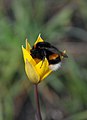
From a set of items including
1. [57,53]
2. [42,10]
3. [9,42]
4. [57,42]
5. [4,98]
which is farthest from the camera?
[42,10]

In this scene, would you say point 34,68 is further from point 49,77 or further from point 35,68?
point 49,77

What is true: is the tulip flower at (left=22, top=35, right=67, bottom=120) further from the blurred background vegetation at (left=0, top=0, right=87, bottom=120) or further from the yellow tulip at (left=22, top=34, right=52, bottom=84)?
the blurred background vegetation at (left=0, top=0, right=87, bottom=120)

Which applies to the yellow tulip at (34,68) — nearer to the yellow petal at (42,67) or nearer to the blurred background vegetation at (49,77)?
the yellow petal at (42,67)

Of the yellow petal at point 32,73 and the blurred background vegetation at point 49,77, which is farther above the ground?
the yellow petal at point 32,73

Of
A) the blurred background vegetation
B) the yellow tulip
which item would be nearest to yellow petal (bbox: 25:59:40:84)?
the yellow tulip

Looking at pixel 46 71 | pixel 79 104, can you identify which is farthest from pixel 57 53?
pixel 79 104

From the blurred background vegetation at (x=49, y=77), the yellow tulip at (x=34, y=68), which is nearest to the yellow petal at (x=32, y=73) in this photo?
the yellow tulip at (x=34, y=68)

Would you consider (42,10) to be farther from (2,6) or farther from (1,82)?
(1,82)
